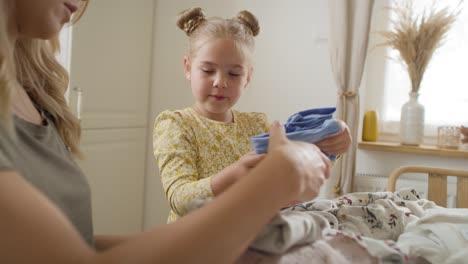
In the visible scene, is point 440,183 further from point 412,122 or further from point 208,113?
point 208,113

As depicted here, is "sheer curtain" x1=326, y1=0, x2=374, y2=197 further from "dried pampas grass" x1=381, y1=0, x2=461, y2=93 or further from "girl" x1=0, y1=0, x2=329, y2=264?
"girl" x1=0, y1=0, x2=329, y2=264

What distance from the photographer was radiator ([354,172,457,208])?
2.26 m

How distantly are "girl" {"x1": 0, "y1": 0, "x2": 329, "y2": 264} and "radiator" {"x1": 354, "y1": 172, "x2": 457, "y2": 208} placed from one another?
74.3 inches

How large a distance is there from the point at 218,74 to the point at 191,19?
9.6 inches

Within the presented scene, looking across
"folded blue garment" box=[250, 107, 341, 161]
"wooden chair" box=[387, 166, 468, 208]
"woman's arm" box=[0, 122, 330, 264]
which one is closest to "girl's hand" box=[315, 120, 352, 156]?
"folded blue garment" box=[250, 107, 341, 161]

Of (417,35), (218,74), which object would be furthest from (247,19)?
(417,35)

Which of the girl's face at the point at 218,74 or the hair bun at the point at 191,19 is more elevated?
the hair bun at the point at 191,19

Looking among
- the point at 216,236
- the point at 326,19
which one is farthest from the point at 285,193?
the point at 326,19

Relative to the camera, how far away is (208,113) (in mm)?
1326

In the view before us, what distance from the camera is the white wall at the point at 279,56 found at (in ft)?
8.35

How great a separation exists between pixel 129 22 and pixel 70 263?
7.98ft

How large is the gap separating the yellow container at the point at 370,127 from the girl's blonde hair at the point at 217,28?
132cm

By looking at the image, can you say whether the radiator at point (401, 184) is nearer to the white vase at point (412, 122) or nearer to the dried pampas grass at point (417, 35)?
the white vase at point (412, 122)

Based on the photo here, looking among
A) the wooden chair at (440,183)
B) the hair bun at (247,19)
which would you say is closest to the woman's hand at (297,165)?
the hair bun at (247,19)
